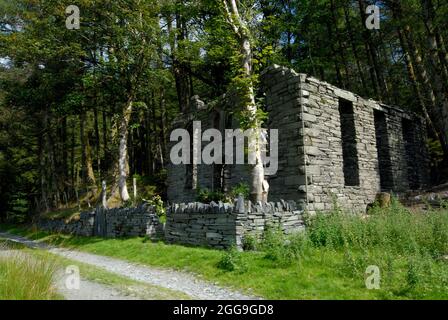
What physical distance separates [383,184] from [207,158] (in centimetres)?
752

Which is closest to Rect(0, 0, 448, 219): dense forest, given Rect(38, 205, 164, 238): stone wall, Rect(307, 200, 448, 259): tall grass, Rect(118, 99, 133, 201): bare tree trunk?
Rect(118, 99, 133, 201): bare tree trunk

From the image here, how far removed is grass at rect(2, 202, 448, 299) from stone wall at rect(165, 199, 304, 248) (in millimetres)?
388

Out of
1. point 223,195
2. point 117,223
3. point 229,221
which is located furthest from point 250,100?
point 117,223

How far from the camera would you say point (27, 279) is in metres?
4.74

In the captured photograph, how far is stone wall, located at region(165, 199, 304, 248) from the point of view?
8258mm

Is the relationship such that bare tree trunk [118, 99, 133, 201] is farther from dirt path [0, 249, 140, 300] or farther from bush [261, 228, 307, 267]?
dirt path [0, 249, 140, 300]

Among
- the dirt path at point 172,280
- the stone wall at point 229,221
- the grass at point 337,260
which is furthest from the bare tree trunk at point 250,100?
the dirt path at point 172,280

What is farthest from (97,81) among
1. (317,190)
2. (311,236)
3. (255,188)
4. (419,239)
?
(419,239)

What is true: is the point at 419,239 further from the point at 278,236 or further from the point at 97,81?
the point at 97,81

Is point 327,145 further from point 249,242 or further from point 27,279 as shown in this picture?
point 27,279

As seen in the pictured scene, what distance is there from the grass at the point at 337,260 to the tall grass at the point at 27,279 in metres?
2.98

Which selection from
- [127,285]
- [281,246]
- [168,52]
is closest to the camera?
[127,285]

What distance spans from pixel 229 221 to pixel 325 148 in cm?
438

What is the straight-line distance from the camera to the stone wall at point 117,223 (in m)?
12.2
